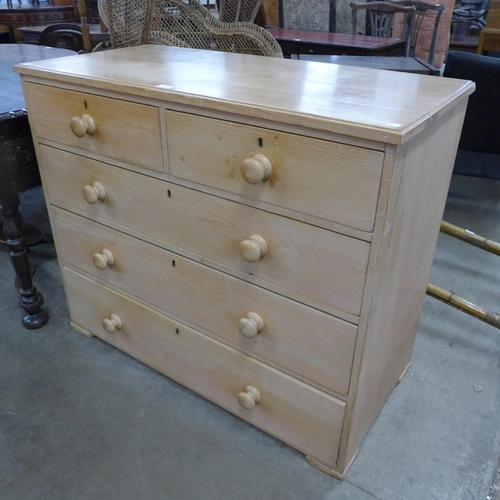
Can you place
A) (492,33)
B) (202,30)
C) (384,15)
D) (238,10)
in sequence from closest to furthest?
1. (202,30)
2. (238,10)
3. (492,33)
4. (384,15)

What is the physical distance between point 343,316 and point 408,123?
388mm

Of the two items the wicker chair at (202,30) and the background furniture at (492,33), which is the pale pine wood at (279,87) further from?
the background furniture at (492,33)

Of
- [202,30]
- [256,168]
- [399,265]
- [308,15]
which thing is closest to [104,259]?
[256,168]

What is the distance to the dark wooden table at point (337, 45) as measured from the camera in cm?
339

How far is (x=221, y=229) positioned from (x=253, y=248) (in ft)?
0.37

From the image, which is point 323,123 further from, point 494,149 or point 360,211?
point 494,149

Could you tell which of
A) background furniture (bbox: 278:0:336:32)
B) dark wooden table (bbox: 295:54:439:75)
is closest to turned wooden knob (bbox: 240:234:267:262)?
dark wooden table (bbox: 295:54:439:75)

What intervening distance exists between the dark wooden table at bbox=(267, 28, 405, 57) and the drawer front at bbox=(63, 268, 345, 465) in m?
2.68

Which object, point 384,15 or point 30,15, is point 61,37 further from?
point 384,15

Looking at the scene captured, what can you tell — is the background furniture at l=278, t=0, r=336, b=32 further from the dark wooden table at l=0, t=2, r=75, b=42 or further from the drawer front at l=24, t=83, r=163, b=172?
the drawer front at l=24, t=83, r=163, b=172

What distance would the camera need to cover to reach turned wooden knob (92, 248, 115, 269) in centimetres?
135

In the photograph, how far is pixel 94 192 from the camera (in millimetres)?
1241

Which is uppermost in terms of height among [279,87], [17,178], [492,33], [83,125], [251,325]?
[279,87]

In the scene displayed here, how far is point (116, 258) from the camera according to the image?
1.35m
